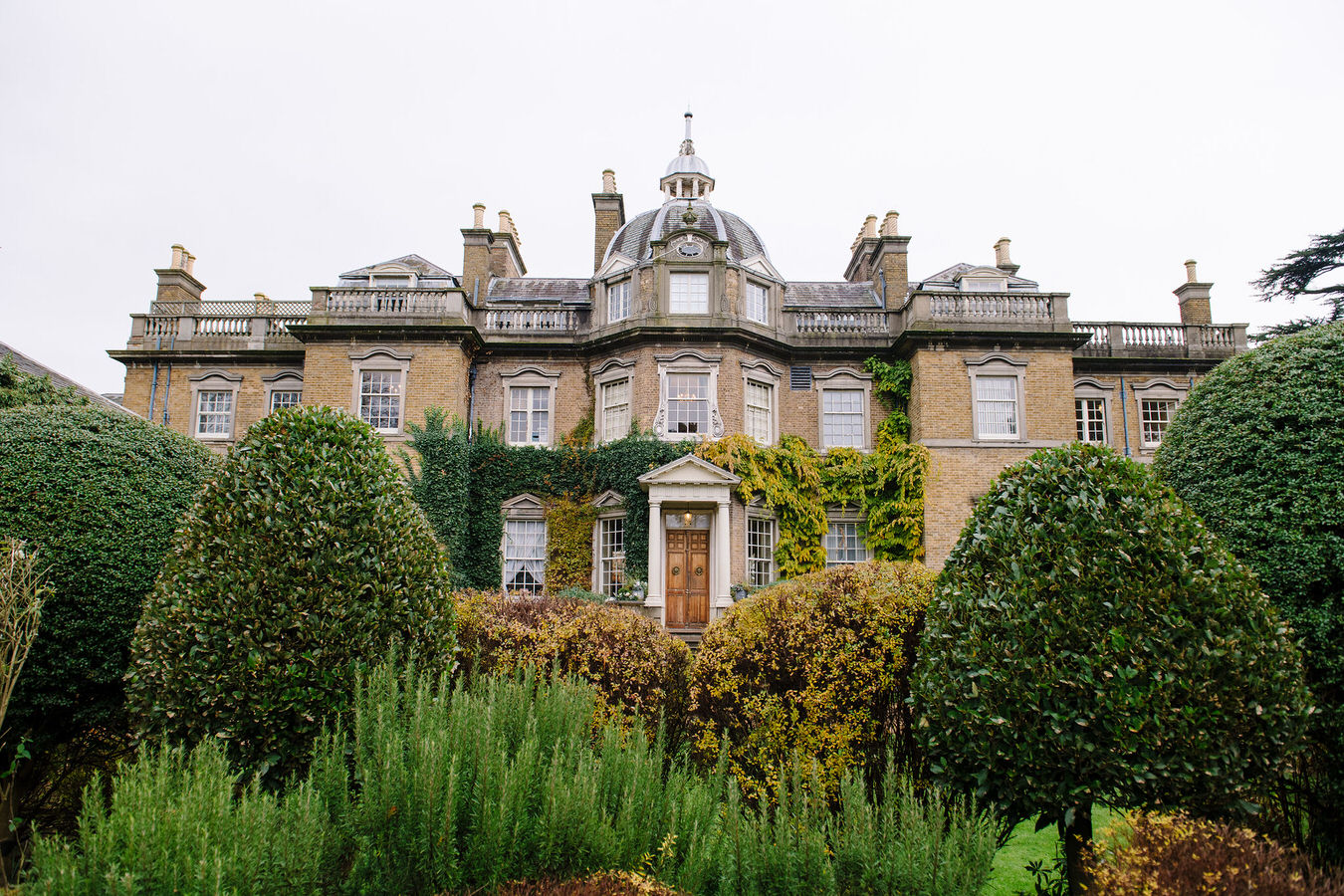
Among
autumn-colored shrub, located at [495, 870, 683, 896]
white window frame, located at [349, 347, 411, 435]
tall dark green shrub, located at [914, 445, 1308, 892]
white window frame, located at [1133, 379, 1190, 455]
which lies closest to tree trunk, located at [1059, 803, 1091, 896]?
tall dark green shrub, located at [914, 445, 1308, 892]

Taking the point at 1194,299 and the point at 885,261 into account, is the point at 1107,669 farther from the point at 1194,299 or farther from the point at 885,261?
the point at 1194,299

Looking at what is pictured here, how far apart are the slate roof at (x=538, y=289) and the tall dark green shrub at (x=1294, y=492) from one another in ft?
60.0

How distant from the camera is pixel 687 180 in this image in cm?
2456

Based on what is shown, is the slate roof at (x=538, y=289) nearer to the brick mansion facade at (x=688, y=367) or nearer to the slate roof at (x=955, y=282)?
the brick mansion facade at (x=688, y=367)

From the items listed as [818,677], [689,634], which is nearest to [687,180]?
[689,634]

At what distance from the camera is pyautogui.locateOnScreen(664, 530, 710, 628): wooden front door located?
1844 centimetres

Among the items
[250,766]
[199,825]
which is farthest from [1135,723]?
[250,766]

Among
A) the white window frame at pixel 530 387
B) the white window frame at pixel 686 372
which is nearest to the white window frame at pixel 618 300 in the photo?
the white window frame at pixel 686 372

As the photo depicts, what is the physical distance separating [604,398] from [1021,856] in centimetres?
1499

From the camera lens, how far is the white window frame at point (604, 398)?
65.7 ft

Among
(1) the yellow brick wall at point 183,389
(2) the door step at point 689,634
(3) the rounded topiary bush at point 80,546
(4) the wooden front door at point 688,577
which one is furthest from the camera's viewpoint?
(1) the yellow brick wall at point 183,389

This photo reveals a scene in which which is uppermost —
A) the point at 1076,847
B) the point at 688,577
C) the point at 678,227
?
the point at 678,227

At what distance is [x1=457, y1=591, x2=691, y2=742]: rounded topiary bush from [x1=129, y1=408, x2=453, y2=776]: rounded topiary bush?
1598 millimetres

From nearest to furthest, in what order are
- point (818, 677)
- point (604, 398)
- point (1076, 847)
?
point (1076, 847) < point (818, 677) < point (604, 398)
